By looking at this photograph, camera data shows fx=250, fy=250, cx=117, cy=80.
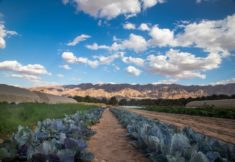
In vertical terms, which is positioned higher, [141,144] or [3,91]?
[3,91]

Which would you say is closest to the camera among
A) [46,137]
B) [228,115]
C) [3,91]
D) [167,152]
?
[167,152]

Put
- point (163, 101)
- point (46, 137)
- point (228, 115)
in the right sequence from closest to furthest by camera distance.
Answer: point (46, 137) → point (228, 115) → point (163, 101)

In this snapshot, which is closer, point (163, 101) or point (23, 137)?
point (23, 137)

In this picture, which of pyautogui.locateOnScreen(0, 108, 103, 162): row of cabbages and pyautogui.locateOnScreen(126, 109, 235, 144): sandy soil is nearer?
pyautogui.locateOnScreen(0, 108, 103, 162): row of cabbages

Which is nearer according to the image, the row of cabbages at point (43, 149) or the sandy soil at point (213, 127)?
the row of cabbages at point (43, 149)

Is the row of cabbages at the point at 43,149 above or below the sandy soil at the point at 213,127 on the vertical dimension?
above

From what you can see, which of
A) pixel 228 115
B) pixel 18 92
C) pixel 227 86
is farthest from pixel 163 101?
pixel 227 86

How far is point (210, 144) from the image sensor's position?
3.67m

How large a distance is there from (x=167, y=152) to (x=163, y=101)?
9618 cm

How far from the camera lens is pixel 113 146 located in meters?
5.60

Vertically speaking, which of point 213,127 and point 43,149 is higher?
point 43,149

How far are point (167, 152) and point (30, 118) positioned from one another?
6366 millimetres

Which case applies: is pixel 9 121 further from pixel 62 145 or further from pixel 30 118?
pixel 62 145

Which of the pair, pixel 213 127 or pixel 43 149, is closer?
pixel 43 149
